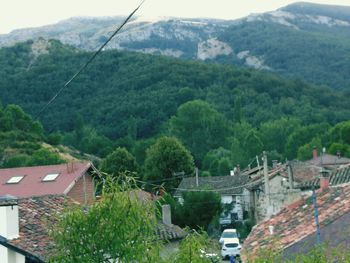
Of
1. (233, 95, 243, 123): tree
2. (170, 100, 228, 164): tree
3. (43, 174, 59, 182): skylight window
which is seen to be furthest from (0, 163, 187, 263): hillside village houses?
(233, 95, 243, 123): tree

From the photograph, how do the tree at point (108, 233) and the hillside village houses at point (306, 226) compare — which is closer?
the tree at point (108, 233)

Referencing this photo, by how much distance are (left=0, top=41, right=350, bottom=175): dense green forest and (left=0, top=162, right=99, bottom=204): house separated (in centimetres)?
4480

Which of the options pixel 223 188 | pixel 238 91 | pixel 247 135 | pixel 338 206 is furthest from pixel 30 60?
pixel 338 206

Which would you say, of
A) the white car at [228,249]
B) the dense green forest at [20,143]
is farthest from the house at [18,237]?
the dense green forest at [20,143]

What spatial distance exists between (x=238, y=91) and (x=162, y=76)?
1367cm

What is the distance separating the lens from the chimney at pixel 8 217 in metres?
16.1

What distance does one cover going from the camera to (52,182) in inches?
1538

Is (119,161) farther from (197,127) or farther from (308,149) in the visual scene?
(197,127)

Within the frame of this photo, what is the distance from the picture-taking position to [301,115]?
125875 mm

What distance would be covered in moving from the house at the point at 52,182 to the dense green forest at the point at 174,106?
147 feet

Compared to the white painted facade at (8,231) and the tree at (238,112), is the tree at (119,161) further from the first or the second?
the white painted facade at (8,231)

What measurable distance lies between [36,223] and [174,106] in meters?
111

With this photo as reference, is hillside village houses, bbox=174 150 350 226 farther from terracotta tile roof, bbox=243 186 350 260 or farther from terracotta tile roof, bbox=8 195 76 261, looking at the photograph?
terracotta tile roof, bbox=8 195 76 261

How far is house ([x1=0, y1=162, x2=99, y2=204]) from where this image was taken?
38094 millimetres
